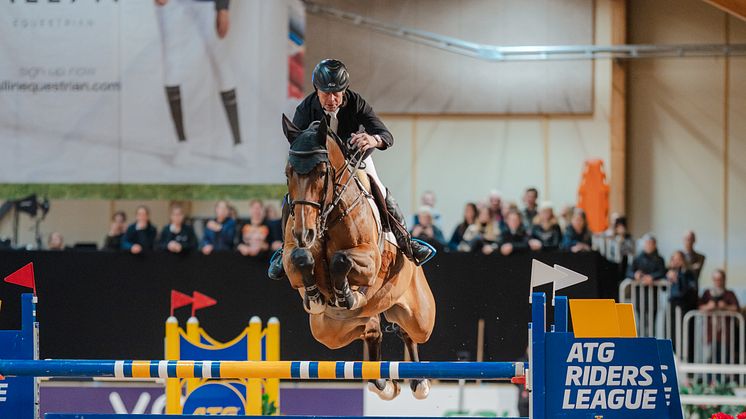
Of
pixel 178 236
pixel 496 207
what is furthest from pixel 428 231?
pixel 178 236

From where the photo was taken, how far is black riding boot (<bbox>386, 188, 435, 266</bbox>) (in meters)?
6.51

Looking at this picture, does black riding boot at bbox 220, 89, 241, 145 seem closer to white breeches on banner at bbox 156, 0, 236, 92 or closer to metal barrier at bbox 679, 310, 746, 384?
white breeches on banner at bbox 156, 0, 236, 92

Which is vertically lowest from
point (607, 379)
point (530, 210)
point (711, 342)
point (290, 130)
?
point (711, 342)

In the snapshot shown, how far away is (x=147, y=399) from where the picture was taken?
33.5 feet

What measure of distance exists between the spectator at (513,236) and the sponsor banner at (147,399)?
188 cm

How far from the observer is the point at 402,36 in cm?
1634

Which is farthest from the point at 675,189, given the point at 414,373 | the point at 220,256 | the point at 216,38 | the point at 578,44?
the point at 414,373

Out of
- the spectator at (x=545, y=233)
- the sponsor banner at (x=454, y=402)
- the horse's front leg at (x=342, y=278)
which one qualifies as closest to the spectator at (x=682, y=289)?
the spectator at (x=545, y=233)

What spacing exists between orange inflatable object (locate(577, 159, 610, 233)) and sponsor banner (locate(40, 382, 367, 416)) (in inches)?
217

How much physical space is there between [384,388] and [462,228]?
455 cm

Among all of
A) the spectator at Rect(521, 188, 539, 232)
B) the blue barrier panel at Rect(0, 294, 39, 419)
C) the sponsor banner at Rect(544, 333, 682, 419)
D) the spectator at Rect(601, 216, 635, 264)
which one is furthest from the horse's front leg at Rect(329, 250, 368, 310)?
the spectator at Rect(601, 216, 635, 264)

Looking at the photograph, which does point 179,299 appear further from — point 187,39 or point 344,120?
point 344,120

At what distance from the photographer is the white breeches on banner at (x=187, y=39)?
43.2ft

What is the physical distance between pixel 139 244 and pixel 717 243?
29.2ft
